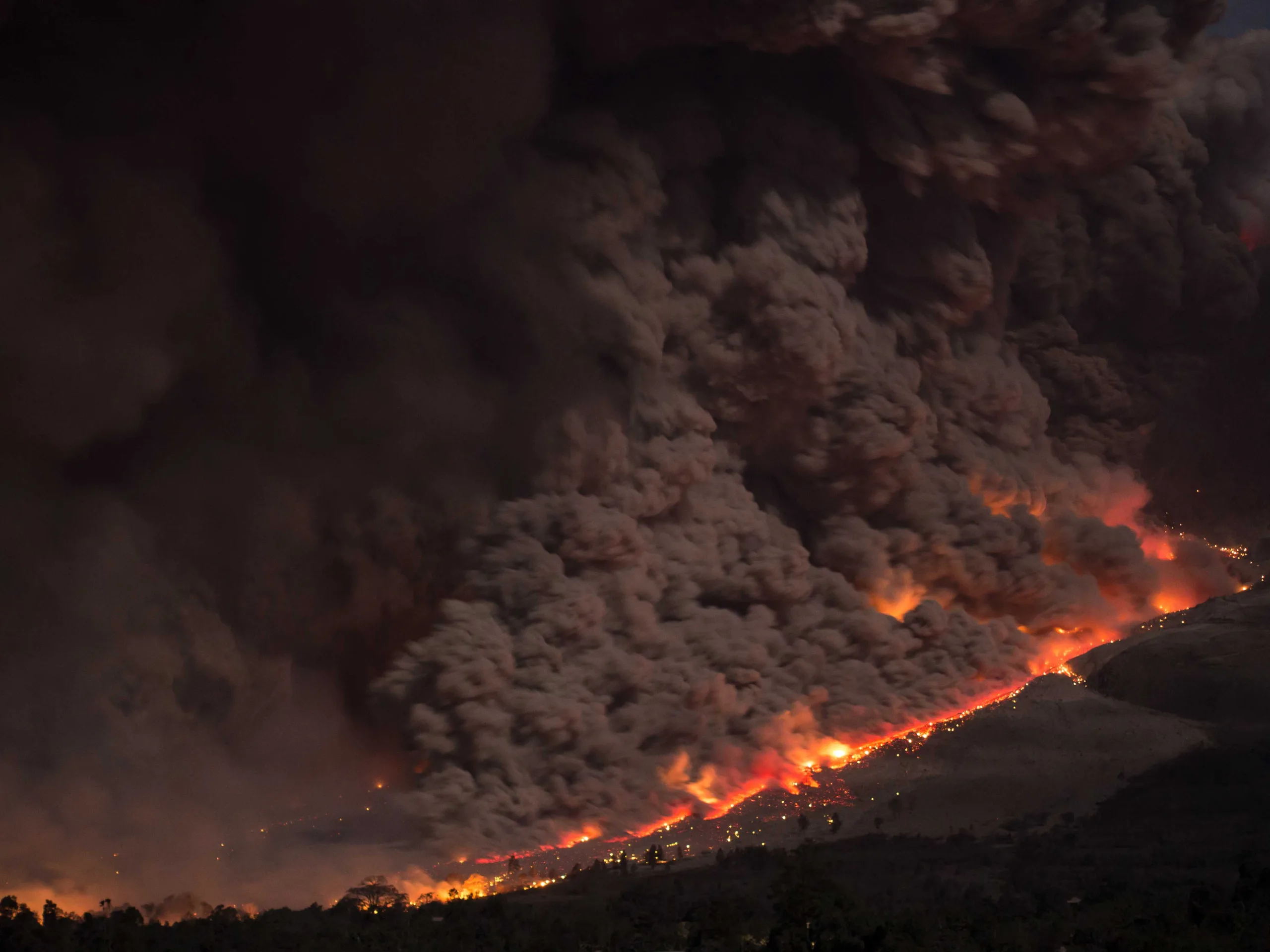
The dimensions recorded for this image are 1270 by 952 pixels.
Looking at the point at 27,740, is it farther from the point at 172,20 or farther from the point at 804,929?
the point at 804,929

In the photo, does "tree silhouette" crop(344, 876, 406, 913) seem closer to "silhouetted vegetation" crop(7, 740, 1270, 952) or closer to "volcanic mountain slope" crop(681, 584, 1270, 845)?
"silhouetted vegetation" crop(7, 740, 1270, 952)

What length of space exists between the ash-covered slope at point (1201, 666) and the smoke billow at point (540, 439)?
124cm

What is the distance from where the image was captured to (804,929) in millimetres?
8812

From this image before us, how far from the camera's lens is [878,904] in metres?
9.97

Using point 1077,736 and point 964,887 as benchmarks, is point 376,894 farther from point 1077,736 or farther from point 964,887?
point 1077,736

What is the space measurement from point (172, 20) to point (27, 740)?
722 centimetres

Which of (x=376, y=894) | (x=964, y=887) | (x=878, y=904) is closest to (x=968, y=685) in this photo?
(x=964, y=887)

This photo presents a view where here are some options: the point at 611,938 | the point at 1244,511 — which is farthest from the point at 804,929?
the point at 1244,511

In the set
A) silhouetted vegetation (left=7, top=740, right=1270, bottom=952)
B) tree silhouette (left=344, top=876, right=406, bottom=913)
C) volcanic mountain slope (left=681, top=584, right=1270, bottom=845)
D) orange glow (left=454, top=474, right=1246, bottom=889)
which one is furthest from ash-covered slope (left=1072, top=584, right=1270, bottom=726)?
tree silhouette (left=344, top=876, right=406, bottom=913)

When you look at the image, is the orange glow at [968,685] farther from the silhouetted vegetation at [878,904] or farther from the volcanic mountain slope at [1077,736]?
the silhouetted vegetation at [878,904]

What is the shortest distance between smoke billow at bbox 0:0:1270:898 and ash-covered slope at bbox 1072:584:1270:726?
4.06 feet

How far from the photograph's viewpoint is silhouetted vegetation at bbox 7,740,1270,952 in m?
8.53

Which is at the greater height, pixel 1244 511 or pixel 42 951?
pixel 1244 511

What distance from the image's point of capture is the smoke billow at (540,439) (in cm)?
1282
